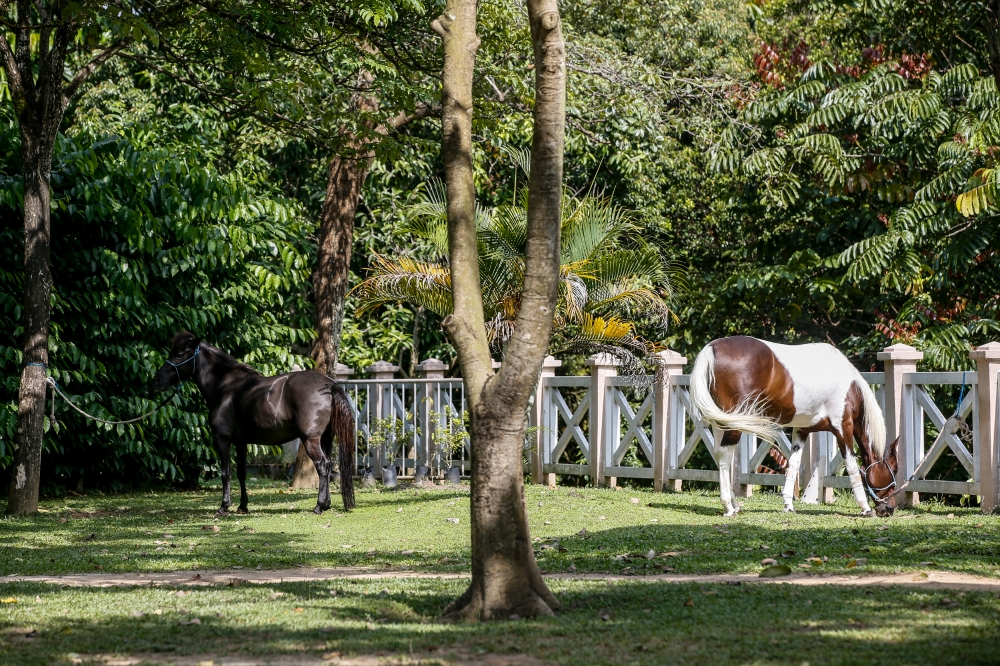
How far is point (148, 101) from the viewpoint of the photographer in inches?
854

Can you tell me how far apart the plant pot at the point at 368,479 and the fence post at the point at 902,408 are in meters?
7.85

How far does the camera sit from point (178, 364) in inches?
535

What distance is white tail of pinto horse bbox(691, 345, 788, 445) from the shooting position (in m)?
10.8

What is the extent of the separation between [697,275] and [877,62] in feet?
17.1

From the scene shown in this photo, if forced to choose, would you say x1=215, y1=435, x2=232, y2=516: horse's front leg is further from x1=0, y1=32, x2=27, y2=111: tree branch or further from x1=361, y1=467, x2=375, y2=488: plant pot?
x1=0, y1=32, x2=27, y2=111: tree branch

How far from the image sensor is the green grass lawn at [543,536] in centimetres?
830

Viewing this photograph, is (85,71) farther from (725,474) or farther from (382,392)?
(725,474)

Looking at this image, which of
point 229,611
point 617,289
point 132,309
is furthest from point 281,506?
point 229,611

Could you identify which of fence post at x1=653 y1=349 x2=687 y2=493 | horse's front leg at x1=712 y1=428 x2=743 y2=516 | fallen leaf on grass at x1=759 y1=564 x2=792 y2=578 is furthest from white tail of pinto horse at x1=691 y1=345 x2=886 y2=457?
fallen leaf on grass at x1=759 y1=564 x2=792 y2=578

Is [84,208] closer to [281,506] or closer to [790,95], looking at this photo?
[281,506]

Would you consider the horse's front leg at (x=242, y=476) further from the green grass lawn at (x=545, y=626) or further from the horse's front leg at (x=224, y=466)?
the green grass lawn at (x=545, y=626)

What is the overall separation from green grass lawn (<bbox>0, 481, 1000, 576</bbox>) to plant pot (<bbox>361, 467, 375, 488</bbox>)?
2.68 m

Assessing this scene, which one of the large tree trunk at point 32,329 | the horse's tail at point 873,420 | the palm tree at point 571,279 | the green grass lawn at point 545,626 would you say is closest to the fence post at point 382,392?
the palm tree at point 571,279

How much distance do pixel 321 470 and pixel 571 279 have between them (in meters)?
4.05
